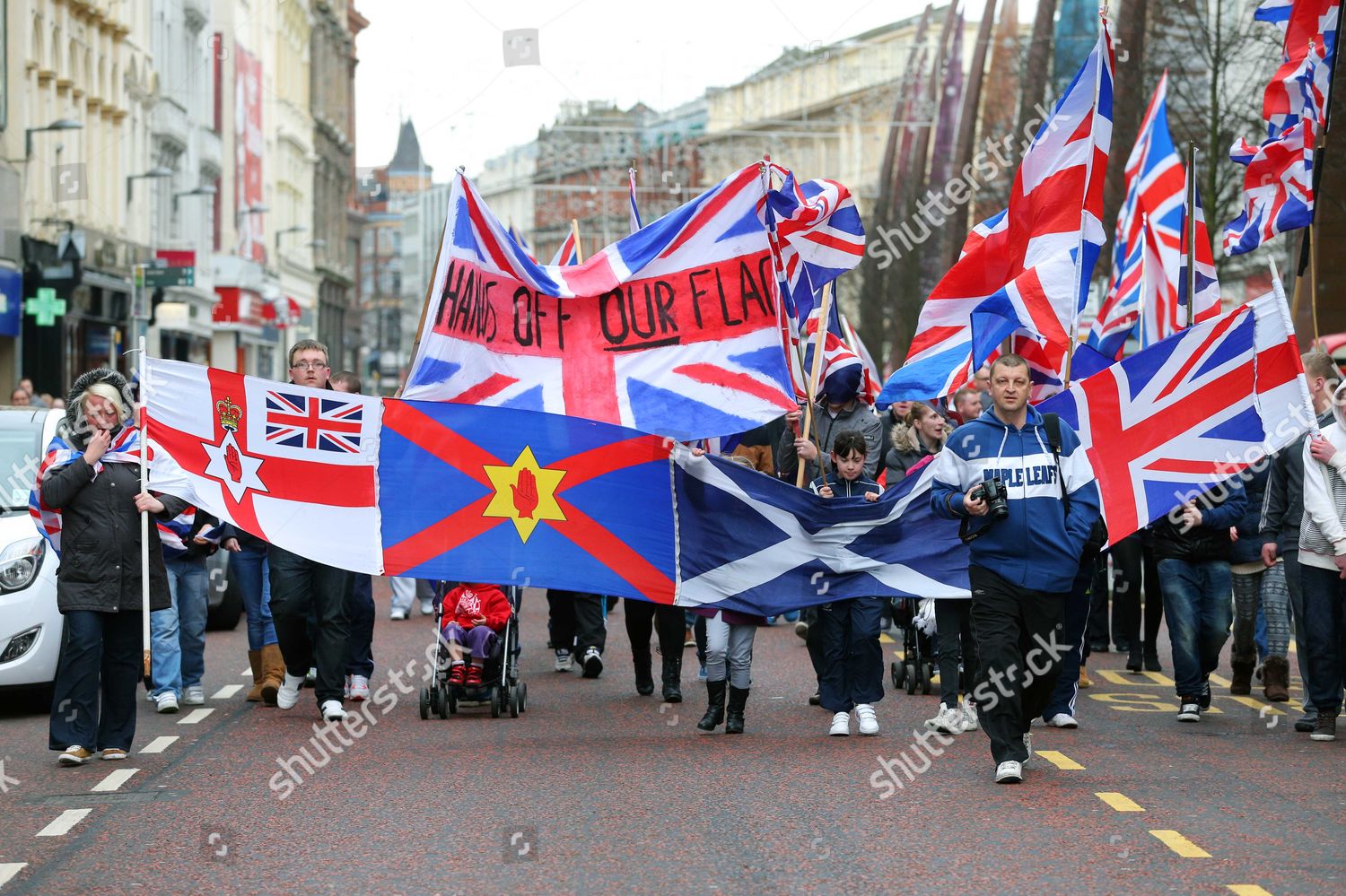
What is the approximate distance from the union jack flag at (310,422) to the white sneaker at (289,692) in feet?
5.66

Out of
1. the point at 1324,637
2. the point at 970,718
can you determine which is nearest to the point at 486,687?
the point at 970,718

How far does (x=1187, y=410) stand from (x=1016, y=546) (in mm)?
1709

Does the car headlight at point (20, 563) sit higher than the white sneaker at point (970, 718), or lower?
higher

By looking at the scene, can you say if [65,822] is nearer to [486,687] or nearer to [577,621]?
[486,687]

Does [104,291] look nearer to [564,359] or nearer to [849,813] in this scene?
[564,359]

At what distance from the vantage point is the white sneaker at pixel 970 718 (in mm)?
10805

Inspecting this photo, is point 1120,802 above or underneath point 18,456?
underneath

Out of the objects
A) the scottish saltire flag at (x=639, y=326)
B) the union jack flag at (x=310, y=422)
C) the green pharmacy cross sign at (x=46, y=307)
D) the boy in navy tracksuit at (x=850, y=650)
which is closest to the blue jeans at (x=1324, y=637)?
the boy in navy tracksuit at (x=850, y=650)

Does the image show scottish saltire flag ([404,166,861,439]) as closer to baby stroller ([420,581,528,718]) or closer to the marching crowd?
the marching crowd

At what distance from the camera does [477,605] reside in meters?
11.2

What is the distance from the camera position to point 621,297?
1141 cm

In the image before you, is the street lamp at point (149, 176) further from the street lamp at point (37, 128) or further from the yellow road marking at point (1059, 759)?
the yellow road marking at point (1059, 759)

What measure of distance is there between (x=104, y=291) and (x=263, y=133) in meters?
24.9

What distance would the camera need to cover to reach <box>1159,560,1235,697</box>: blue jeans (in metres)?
11.2
